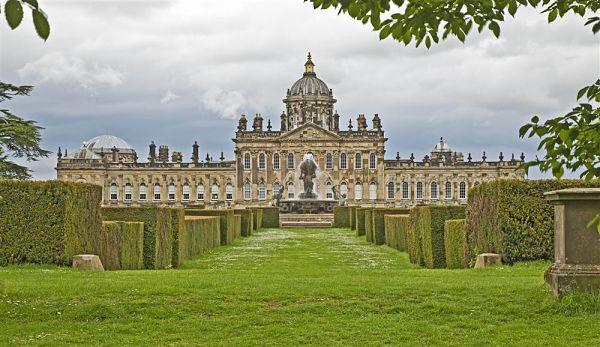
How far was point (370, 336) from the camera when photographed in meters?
7.16

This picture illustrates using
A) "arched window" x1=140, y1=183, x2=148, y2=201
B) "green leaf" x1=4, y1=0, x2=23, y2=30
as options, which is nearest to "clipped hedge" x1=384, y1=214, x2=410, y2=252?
"green leaf" x1=4, y1=0, x2=23, y2=30

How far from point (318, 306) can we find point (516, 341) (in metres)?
2.04

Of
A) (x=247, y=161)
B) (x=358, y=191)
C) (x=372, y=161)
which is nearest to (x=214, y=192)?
(x=247, y=161)

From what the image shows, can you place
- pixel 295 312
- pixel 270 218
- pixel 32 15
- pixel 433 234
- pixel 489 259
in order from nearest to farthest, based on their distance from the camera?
pixel 32 15 → pixel 295 312 → pixel 489 259 → pixel 433 234 → pixel 270 218

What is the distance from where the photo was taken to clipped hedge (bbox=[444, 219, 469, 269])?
1391 cm

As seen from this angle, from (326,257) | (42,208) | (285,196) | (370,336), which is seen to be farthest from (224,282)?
(285,196)

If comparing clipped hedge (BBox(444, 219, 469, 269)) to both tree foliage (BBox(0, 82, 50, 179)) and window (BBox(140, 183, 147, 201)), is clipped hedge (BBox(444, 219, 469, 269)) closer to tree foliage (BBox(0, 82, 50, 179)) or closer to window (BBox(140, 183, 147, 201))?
tree foliage (BBox(0, 82, 50, 179))

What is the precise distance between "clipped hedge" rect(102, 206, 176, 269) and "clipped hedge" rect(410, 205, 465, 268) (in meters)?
4.74

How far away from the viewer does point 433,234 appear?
15016 millimetres

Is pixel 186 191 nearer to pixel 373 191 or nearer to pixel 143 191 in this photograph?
pixel 143 191

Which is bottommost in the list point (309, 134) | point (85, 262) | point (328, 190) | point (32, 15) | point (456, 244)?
point (85, 262)

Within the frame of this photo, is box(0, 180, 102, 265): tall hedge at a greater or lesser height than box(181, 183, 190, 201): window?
lesser

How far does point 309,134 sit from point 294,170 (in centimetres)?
384

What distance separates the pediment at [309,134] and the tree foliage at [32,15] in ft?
255
